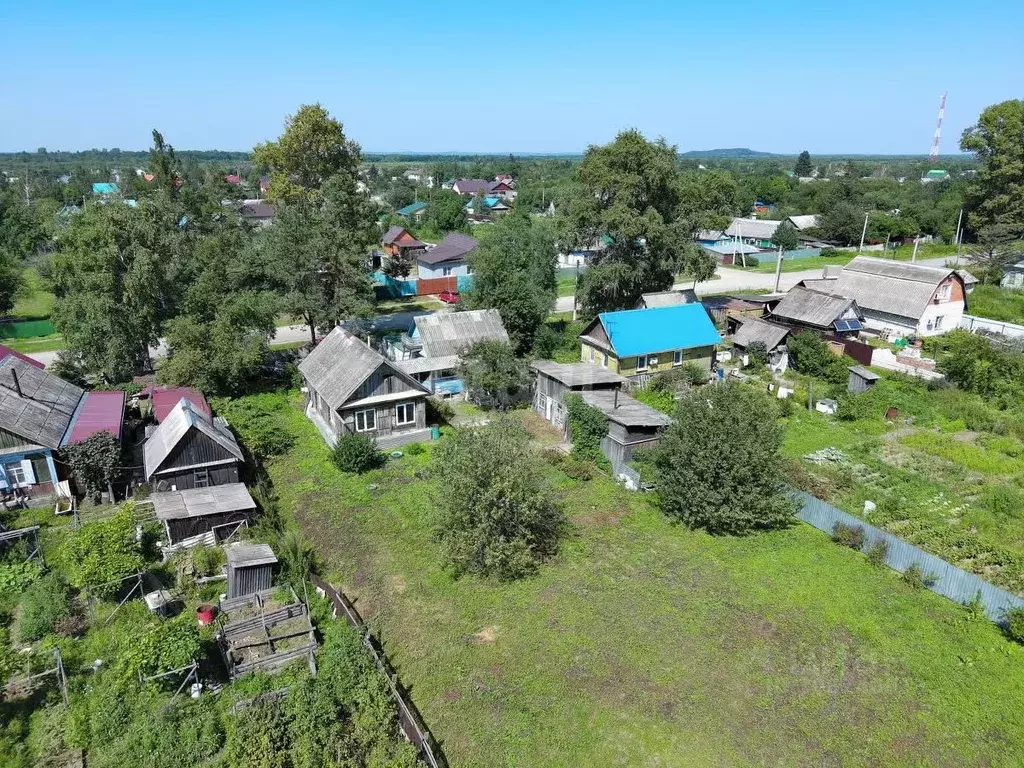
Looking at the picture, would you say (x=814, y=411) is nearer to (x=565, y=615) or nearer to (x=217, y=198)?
Result: (x=565, y=615)

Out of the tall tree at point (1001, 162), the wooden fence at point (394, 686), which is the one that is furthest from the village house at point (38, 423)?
the tall tree at point (1001, 162)

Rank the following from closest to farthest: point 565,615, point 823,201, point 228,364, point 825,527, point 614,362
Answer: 1. point 565,615
2. point 825,527
3. point 228,364
4. point 614,362
5. point 823,201

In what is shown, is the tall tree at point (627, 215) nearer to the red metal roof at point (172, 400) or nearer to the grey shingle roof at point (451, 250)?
the grey shingle roof at point (451, 250)

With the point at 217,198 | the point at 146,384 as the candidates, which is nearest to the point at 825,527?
the point at 146,384

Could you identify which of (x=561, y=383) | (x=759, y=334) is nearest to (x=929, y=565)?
(x=561, y=383)

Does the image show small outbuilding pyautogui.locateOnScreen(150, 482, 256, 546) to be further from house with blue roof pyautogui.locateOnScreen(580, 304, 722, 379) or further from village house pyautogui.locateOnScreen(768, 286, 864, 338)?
village house pyautogui.locateOnScreen(768, 286, 864, 338)

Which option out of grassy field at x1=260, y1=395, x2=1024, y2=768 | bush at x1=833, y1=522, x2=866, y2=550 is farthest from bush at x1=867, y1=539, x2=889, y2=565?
bush at x1=833, y1=522, x2=866, y2=550

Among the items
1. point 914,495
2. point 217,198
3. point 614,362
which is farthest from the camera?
point 217,198
